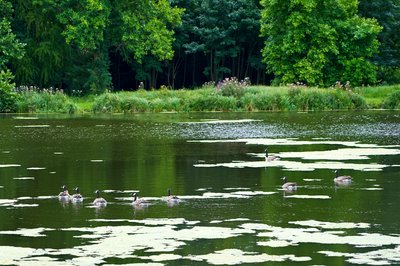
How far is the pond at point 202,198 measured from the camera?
1786 centimetres

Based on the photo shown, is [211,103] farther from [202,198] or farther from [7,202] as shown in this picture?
[7,202]

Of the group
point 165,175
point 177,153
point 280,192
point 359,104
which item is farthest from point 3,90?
point 280,192

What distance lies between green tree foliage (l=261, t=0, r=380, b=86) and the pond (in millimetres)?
31181

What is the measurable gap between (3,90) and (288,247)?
1770 inches

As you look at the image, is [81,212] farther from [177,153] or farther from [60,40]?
[60,40]

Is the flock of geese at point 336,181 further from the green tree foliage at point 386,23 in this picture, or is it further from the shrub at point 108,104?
the green tree foliage at point 386,23

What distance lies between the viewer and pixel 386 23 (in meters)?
83.4

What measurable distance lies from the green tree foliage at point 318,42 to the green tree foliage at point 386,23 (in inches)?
211

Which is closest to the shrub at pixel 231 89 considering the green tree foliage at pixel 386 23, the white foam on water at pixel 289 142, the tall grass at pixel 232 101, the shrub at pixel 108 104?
the tall grass at pixel 232 101

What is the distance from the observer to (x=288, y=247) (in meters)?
18.0

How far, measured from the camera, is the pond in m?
17.9

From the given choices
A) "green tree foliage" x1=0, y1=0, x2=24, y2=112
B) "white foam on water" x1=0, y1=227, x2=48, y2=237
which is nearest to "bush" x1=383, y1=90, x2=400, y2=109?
"green tree foliage" x1=0, y1=0, x2=24, y2=112

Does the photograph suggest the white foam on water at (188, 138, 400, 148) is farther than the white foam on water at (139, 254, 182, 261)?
Yes

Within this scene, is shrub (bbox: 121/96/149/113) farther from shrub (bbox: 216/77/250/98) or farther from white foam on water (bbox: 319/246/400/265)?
white foam on water (bbox: 319/246/400/265)
